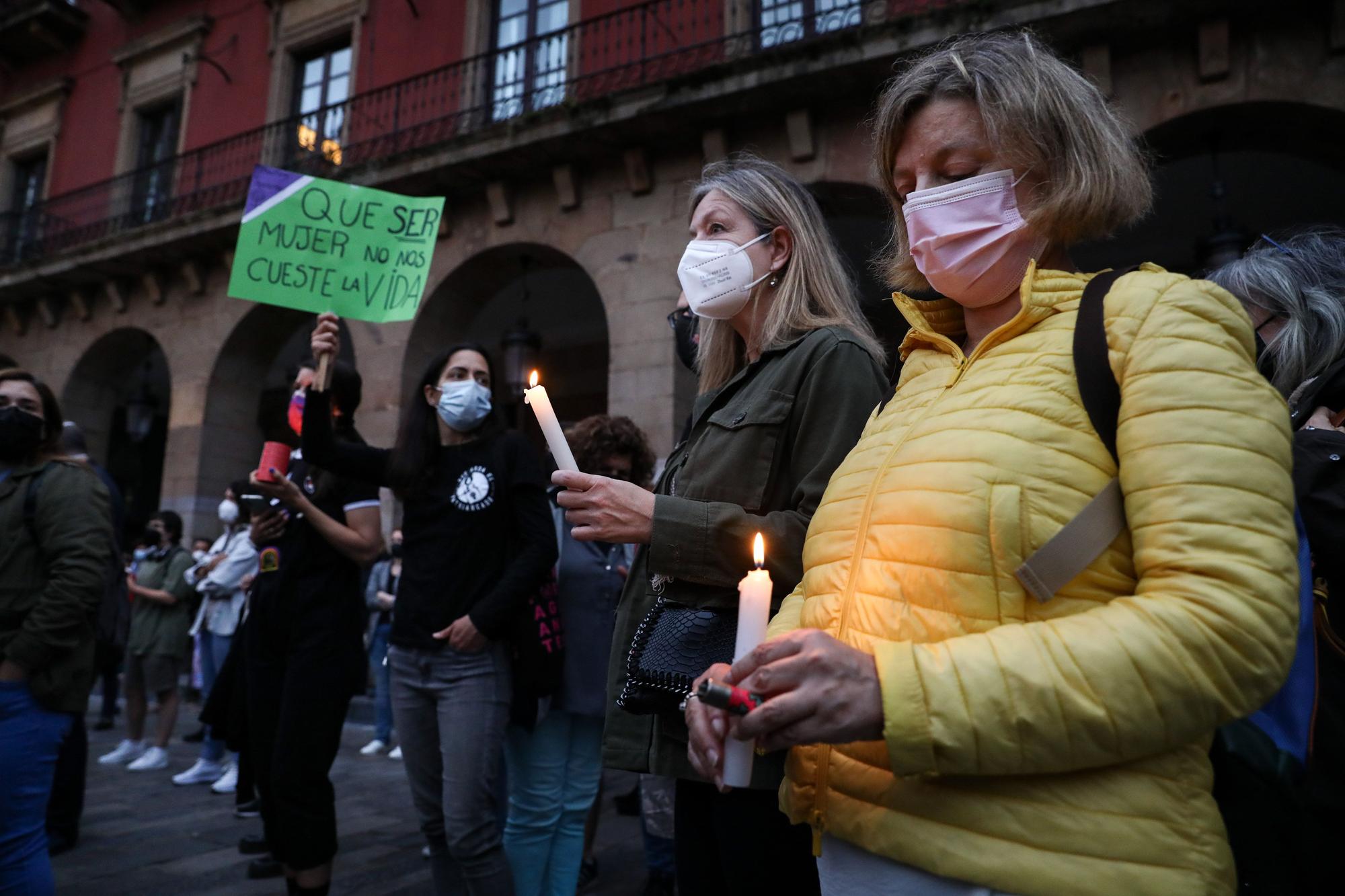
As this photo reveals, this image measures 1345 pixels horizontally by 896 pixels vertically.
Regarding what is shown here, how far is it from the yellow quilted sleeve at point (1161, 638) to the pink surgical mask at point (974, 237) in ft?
1.35

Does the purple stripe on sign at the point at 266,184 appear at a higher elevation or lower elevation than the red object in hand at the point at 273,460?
higher

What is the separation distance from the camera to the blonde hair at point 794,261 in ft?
6.91

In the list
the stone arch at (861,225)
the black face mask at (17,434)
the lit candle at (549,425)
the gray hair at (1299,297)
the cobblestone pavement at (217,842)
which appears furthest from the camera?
the stone arch at (861,225)

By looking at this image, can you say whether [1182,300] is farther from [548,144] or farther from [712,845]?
[548,144]

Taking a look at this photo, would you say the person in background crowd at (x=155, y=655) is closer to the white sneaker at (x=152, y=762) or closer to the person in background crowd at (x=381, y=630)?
the white sneaker at (x=152, y=762)

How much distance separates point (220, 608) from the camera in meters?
7.11

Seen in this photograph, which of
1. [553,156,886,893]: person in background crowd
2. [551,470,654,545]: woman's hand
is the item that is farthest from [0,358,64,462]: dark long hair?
[551,470,654,545]: woman's hand

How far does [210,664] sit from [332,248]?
209 inches

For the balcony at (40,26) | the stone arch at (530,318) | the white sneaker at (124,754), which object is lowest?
the white sneaker at (124,754)

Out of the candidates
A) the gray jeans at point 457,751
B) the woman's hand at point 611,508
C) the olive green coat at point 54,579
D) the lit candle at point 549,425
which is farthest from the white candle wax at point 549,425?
the olive green coat at point 54,579

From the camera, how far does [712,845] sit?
5.77 feet

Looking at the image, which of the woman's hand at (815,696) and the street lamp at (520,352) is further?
the street lamp at (520,352)

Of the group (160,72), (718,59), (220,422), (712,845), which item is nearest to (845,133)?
(718,59)

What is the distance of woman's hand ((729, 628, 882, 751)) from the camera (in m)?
0.94
